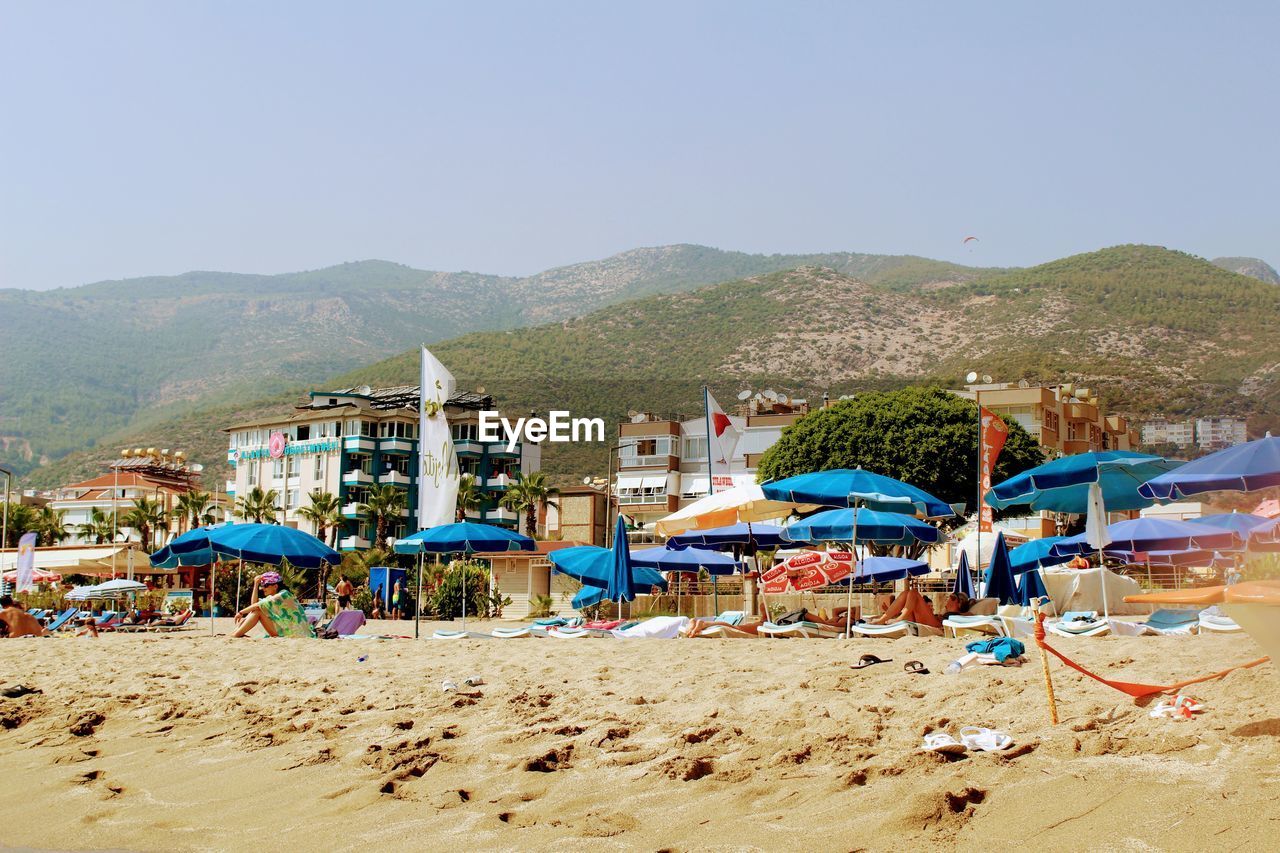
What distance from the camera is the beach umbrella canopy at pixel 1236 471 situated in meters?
10.2

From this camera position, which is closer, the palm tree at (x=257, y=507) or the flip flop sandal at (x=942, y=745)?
the flip flop sandal at (x=942, y=745)

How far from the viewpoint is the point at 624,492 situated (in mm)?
66875

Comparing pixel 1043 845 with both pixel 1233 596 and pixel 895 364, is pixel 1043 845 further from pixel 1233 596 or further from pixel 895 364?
pixel 895 364

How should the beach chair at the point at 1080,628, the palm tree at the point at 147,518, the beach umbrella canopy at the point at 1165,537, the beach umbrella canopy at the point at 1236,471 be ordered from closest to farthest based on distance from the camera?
the beach umbrella canopy at the point at 1236,471 < the beach chair at the point at 1080,628 < the beach umbrella canopy at the point at 1165,537 < the palm tree at the point at 147,518

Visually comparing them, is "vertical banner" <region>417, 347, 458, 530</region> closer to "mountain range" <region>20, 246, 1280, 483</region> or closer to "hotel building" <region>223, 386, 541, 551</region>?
"hotel building" <region>223, 386, 541, 551</region>

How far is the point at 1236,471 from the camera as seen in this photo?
10258 mm

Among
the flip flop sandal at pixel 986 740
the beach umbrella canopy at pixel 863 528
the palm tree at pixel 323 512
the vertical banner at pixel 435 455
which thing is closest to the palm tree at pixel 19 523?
the palm tree at pixel 323 512

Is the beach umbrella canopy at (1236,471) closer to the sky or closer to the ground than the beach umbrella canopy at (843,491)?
closer to the sky

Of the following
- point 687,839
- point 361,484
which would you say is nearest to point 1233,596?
point 687,839

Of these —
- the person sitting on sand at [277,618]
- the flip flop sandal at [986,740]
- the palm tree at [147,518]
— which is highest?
the flip flop sandal at [986,740]

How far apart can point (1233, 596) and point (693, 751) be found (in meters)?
3.09

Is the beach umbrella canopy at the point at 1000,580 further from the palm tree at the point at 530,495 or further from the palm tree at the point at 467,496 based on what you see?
the palm tree at the point at 467,496

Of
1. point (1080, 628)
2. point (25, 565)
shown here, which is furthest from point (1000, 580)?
point (25, 565)

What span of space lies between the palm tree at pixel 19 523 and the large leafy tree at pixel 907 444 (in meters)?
39.5
